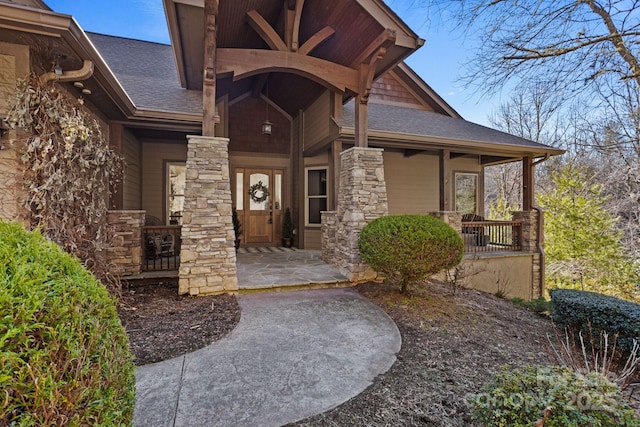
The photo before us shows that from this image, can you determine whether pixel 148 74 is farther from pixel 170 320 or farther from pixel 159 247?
pixel 170 320

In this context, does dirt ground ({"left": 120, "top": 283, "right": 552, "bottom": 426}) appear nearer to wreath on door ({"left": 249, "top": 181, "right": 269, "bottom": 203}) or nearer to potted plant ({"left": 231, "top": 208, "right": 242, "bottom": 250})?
potted plant ({"left": 231, "top": 208, "right": 242, "bottom": 250})

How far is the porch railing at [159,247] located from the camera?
18.5ft

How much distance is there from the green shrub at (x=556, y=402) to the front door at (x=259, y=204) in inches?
314

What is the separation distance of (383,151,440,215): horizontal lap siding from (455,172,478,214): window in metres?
0.87

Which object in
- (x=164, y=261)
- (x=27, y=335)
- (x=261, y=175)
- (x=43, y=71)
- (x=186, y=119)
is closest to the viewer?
(x=27, y=335)

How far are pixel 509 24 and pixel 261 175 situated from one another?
6.82 metres

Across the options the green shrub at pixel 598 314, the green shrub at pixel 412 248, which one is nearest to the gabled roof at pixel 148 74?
the green shrub at pixel 412 248

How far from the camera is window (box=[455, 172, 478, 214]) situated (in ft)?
34.3

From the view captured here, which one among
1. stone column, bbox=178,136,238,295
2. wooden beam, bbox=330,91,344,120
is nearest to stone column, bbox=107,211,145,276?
stone column, bbox=178,136,238,295

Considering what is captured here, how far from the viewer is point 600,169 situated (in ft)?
40.4

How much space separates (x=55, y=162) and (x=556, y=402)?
194 inches

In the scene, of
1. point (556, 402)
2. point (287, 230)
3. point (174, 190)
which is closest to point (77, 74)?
point (174, 190)

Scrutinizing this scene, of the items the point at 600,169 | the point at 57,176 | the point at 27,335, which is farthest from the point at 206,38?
the point at 600,169

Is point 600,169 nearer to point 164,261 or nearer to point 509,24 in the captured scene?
point 509,24
